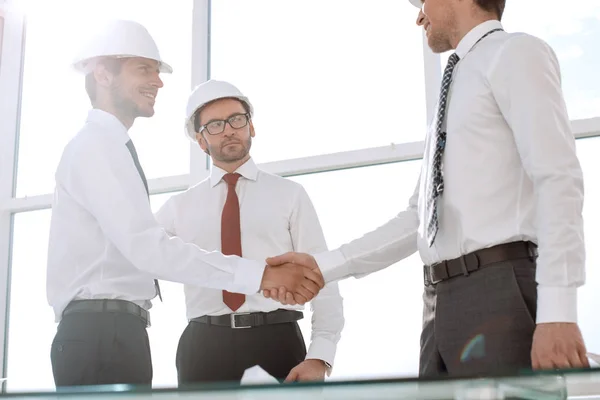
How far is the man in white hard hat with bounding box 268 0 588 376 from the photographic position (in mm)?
1376

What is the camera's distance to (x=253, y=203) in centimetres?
267

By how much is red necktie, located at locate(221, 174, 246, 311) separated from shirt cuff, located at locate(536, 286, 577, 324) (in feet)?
4.09

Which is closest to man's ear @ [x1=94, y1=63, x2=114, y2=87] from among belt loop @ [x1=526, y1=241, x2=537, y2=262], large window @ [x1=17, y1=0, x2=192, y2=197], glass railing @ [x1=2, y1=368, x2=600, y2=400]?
large window @ [x1=17, y1=0, x2=192, y2=197]

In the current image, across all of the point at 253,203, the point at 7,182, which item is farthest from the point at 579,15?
the point at 7,182

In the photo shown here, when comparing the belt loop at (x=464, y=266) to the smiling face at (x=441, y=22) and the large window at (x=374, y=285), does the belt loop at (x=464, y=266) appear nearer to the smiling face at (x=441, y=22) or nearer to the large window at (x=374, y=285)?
the smiling face at (x=441, y=22)

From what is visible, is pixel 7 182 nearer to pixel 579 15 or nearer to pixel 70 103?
pixel 70 103

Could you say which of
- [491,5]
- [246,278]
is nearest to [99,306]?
[246,278]

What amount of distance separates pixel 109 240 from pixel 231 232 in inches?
21.6

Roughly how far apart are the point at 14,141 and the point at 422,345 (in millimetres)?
3237

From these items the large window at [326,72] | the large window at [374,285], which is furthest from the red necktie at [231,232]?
the large window at [326,72]

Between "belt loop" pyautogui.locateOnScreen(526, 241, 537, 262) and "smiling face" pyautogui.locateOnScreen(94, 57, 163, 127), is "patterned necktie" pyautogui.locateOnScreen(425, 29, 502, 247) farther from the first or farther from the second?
"smiling face" pyautogui.locateOnScreen(94, 57, 163, 127)

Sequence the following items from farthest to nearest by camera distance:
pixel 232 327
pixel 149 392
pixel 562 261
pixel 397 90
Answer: pixel 397 90 < pixel 232 327 < pixel 562 261 < pixel 149 392

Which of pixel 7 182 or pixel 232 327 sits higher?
pixel 7 182

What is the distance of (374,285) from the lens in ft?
10.4
